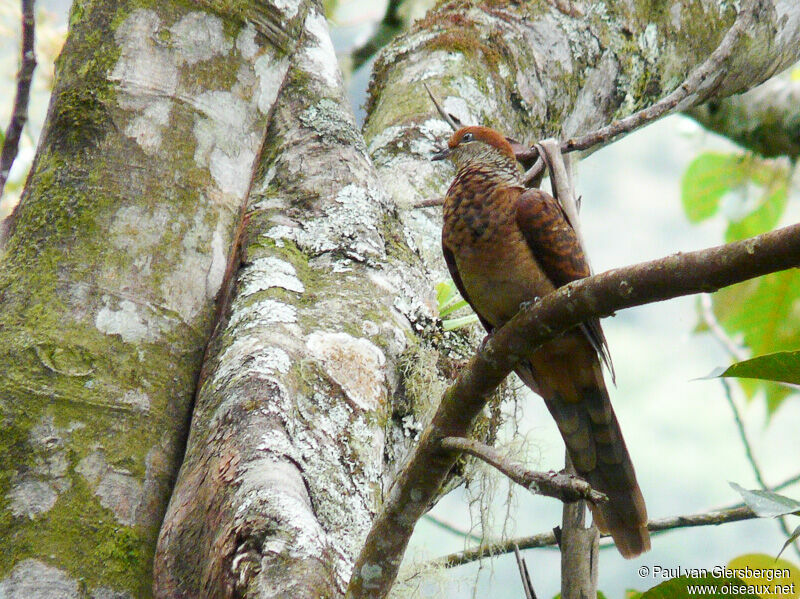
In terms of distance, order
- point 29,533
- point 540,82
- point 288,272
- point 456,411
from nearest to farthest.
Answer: point 456,411, point 29,533, point 288,272, point 540,82

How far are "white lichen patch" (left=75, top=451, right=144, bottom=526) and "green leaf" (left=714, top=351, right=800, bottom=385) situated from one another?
1371 millimetres

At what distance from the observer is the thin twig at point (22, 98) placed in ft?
6.31

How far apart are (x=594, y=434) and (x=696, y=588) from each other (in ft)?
3.84

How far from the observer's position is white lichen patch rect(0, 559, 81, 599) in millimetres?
1832

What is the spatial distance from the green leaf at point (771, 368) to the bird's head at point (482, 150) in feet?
5.13

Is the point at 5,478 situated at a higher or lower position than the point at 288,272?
lower

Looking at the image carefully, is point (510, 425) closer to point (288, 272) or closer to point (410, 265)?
point (410, 265)

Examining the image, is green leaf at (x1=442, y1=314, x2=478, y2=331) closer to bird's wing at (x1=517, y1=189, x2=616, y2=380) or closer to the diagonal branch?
bird's wing at (x1=517, y1=189, x2=616, y2=380)

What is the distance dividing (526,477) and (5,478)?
4.21 feet

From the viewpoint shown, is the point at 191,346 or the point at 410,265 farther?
the point at 410,265

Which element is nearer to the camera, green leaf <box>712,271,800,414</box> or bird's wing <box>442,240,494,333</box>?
bird's wing <box>442,240,494,333</box>

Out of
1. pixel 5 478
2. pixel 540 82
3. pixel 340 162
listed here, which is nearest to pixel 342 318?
pixel 340 162

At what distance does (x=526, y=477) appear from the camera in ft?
4.19

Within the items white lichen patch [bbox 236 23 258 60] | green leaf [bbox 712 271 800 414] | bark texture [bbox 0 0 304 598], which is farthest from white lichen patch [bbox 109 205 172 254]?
green leaf [bbox 712 271 800 414]
